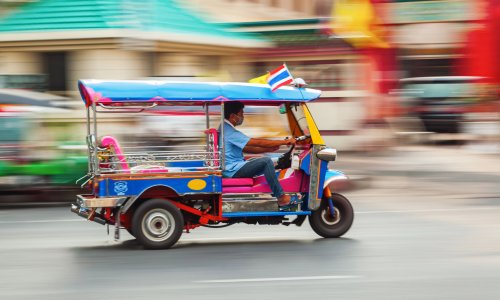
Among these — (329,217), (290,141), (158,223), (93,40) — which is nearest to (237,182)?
(290,141)

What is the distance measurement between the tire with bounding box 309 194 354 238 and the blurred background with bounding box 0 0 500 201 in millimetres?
11340

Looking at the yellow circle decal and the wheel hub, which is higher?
the yellow circle decal

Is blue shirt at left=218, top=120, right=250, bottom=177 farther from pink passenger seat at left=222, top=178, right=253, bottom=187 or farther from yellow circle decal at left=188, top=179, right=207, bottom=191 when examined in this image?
yellow circle decal at left=188, top=179, right=207, bottom=191

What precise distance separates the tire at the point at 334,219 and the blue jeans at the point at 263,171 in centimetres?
65

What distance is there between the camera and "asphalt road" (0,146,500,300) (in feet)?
24.4

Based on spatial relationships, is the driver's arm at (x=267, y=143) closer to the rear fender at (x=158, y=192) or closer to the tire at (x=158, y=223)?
the rear fender at (x=158, y=192)

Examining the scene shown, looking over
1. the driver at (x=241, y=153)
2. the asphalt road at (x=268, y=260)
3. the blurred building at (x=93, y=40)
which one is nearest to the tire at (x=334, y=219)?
the asphalt road at (x=268, y=260)

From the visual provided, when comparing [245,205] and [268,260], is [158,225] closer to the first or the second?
[245,205]

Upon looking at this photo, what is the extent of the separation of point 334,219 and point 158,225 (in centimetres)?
201

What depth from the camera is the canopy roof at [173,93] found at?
9.44 meters

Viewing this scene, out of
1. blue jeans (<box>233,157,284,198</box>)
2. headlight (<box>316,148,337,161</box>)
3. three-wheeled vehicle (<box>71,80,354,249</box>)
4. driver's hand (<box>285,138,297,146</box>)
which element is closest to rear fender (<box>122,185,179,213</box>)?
three-wheeled vehicle (<box>71,80,354,249</box>)

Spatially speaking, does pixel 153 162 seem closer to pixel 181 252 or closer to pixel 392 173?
pixel 181 252

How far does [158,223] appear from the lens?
379 inches

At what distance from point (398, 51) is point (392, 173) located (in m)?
7.42
